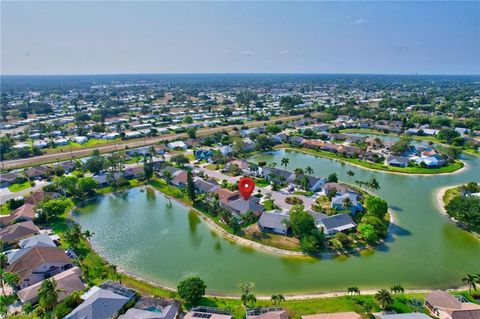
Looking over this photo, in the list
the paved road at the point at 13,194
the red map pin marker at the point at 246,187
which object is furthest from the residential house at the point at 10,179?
the red map pin marker at the point at 246,187

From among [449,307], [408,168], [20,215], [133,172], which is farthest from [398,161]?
[20,215]

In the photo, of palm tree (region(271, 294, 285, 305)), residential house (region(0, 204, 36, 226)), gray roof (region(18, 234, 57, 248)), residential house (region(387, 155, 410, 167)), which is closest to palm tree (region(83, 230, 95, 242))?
gray roof (region(18, 234, 57, 248))

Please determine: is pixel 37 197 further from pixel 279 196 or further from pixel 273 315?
pixel 273 315

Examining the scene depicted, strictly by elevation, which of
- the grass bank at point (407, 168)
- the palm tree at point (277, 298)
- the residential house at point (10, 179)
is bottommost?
the palm tree at point (277, 298)

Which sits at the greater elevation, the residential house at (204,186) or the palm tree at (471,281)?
the residential house at (204,186)

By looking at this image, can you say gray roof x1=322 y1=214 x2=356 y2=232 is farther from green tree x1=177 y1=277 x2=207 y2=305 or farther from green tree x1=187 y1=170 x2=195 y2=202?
green tree x1=187 y1=170 x2=195 y2=202

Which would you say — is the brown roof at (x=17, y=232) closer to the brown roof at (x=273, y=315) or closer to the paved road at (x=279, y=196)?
the paved road at (x=279, y=196)

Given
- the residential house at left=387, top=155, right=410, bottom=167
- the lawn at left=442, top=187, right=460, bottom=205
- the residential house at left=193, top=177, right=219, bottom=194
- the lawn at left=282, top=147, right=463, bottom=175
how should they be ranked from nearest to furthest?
the lawn at left=442, top=187, right=460, bottom=205 < the residential house at left=193, top=177, right=219, bottom=194 < the lawn at left=282, top=147, right=463, bottom=175 < the residential house at left=387, top=155, right=410, bottom=167
